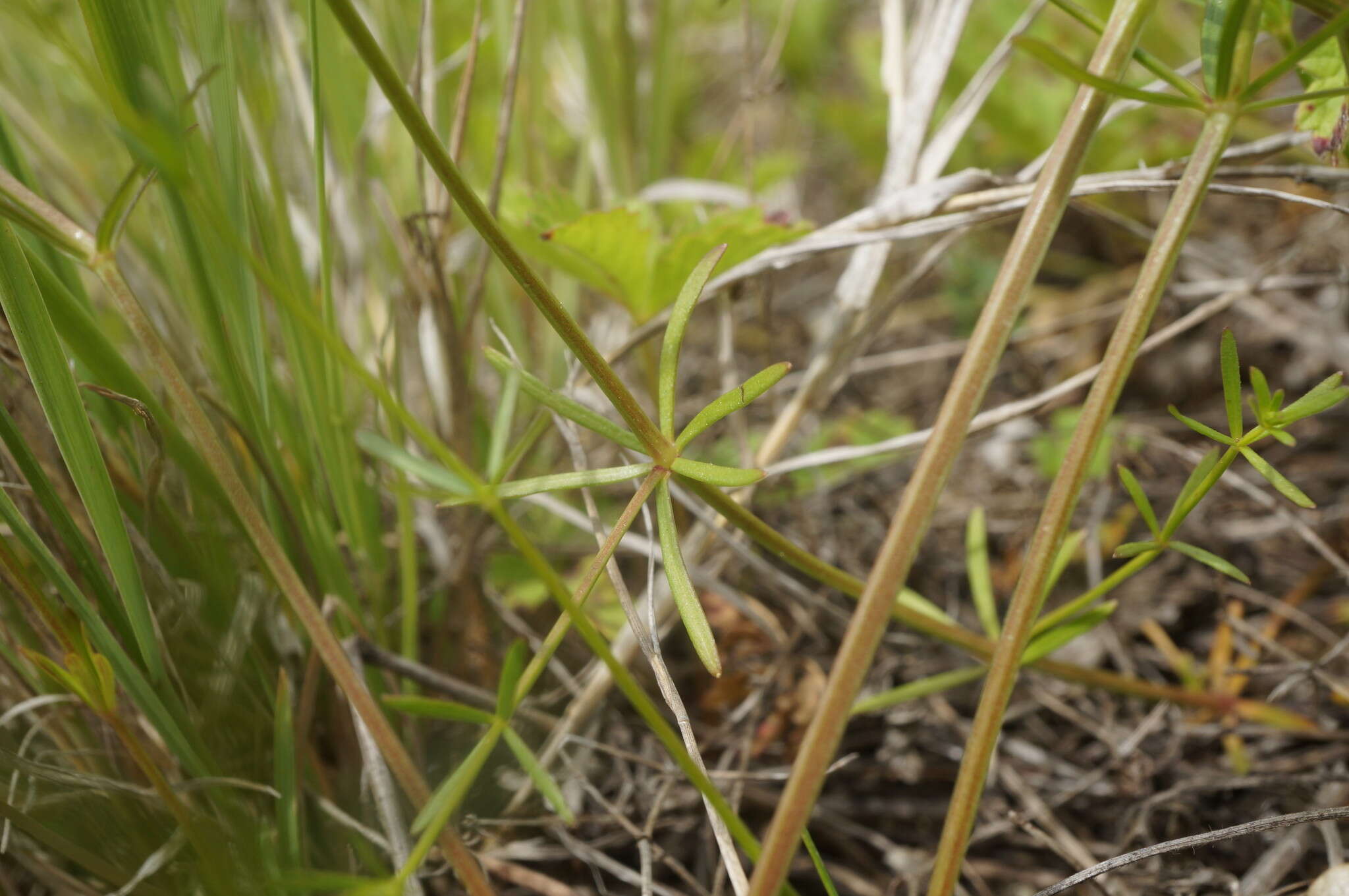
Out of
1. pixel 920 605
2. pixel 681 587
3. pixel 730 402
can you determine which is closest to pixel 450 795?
pixel 681 587

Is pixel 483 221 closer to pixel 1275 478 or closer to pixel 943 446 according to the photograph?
pixel 943 446

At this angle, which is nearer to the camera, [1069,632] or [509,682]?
[509,682]

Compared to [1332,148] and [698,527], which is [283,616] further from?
[1332,148]

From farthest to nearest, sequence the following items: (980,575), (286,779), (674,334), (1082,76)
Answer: (980,575), (286,779), (674,334), (1082,76)

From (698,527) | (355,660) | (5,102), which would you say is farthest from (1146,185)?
(5,102)

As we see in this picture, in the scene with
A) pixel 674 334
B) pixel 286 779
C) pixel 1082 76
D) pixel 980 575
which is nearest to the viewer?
pixel 1082 76
